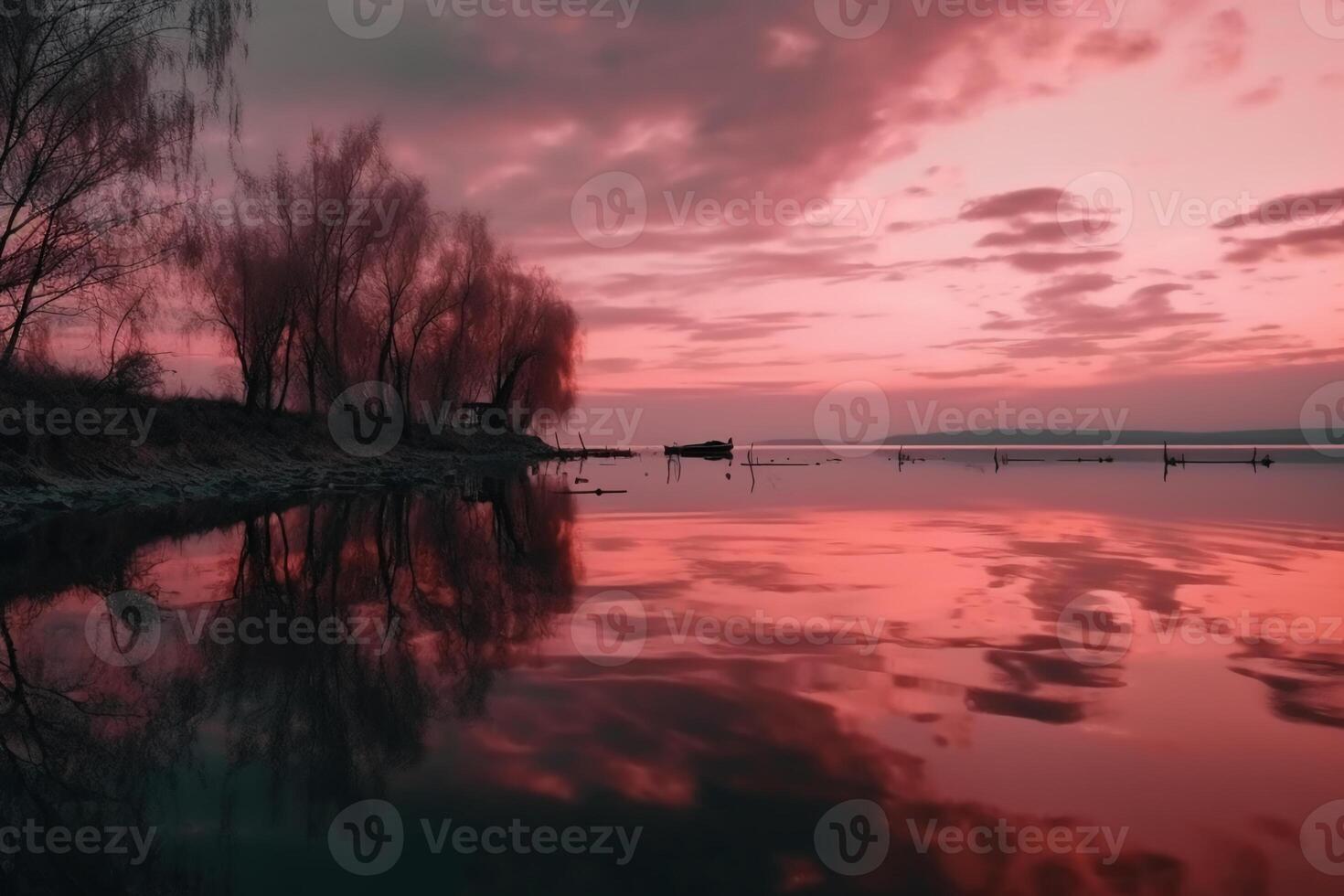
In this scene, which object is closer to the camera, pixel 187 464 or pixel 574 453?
pixel 187 464

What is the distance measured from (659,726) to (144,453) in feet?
69.2

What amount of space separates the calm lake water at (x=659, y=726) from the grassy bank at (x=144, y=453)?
6214mm

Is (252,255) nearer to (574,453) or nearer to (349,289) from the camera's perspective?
(349,289)

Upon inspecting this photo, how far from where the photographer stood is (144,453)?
72.0 ft

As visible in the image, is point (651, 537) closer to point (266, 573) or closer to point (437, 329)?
point (266, 573)

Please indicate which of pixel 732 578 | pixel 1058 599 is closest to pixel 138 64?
pixel 732 578

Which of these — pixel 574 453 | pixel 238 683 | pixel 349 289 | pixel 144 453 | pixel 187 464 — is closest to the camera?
pixel 238 683

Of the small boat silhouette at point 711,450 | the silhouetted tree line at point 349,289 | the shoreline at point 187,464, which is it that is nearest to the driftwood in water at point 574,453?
the small boat silhouette at point 711,450

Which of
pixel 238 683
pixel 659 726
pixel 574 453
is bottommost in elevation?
pixel 659 726

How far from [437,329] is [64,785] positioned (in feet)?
142

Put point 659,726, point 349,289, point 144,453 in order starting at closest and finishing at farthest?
point 659,726 → point 144,453 → point 349,289

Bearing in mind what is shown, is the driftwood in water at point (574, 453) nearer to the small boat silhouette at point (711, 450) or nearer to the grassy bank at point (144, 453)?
the small boat silhouette at point (711, 450)

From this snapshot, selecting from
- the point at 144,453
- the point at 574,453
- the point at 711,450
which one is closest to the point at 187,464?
the point at 144,453

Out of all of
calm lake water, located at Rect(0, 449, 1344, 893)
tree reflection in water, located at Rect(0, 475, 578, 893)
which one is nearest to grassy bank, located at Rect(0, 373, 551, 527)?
tree reflection in water, located at Rect(0, 475, 578, 893)
